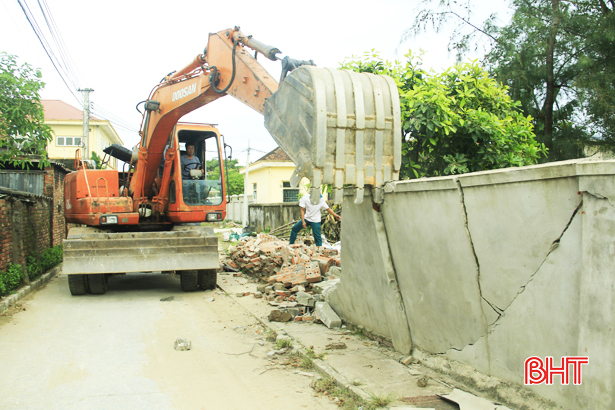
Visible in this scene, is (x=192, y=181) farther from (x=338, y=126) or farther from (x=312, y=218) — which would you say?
(x=338, y=126)

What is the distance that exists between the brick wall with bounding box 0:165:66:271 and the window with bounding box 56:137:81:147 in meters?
24.1

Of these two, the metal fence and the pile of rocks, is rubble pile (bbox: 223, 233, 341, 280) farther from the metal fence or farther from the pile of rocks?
the metal fence

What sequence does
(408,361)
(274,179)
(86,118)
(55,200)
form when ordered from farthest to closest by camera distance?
1. (274,179)
2. (86,118)
3. (55,200)
4. (408,361)

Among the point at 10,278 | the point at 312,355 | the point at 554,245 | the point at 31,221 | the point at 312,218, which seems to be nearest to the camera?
the point at 554,245

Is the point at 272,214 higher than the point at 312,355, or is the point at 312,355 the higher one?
the point at 272,214

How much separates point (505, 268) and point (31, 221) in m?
10.1

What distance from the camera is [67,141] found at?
36.1 meters

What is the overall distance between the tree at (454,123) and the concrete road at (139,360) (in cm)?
333

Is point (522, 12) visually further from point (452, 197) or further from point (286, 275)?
point (452, 197)

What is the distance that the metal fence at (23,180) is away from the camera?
1342cm

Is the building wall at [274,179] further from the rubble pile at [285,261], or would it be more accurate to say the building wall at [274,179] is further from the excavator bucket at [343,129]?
the excavator bucket at [343,129]

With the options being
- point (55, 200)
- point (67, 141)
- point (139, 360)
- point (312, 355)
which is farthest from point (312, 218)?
point (67, 141)

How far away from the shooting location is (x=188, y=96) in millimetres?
8008
